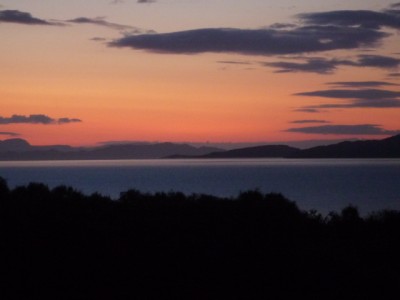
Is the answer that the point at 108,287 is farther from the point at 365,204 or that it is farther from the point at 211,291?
the point at 365,204

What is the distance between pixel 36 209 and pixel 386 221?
13.6 meters

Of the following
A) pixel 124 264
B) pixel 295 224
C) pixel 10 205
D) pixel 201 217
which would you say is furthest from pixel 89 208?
pixel 124 264

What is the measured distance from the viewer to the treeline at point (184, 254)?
1694 cm

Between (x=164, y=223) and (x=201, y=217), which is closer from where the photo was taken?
(x=164, y=223)

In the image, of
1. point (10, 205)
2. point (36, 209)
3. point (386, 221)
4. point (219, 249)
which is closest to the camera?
point (219, 249)

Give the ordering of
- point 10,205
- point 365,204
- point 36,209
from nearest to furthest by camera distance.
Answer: point 36,209 → point 10,205 → point 365,204

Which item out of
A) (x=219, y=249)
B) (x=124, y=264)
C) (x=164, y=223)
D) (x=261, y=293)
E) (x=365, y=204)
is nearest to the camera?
(x=261, y=293)

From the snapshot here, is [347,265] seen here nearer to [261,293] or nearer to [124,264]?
[261,293]

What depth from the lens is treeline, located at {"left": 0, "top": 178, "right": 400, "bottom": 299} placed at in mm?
16938

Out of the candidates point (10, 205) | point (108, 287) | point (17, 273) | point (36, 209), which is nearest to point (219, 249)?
point (108, 287)

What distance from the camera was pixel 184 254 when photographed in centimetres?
2003

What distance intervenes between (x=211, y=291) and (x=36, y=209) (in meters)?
10.5

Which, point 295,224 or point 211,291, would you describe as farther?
point 295,224

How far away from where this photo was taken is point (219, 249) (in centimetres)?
2022
